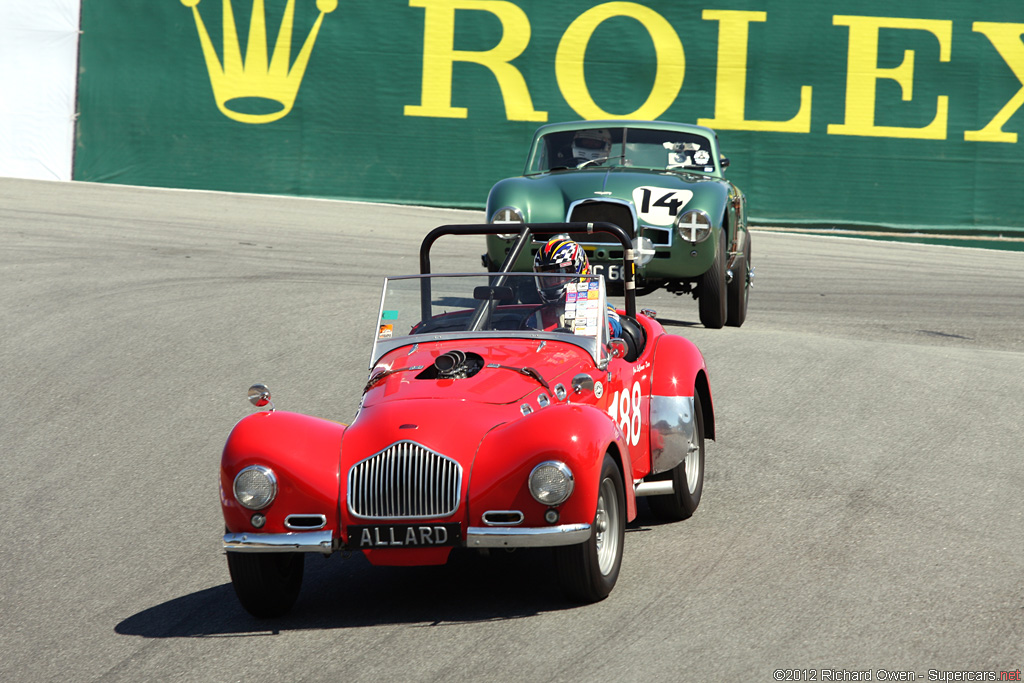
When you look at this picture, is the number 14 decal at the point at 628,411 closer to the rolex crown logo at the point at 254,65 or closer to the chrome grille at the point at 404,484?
the chrome grille at the point at 404,484

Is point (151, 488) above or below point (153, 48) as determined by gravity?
below

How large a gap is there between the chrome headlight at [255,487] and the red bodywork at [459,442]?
3cm

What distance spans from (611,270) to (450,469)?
557cm

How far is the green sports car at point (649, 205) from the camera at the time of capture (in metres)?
10.4

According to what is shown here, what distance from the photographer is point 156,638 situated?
4.72m

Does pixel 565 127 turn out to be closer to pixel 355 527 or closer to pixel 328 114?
pixel 355 527

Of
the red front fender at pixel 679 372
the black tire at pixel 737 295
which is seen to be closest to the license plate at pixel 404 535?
the red front fender at pixel 679 372

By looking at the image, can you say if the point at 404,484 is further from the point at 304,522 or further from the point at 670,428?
the point at 670,428

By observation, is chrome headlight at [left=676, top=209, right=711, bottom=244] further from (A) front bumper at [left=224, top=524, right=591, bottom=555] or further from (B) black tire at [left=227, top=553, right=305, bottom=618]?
(B) black tire at [left=227, top=553, right=305, bottom=618]

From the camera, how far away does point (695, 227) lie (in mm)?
10359

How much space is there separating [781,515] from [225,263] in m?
9.23

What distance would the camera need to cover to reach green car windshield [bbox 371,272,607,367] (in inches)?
231

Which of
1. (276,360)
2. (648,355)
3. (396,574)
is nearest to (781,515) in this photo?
(648,355)

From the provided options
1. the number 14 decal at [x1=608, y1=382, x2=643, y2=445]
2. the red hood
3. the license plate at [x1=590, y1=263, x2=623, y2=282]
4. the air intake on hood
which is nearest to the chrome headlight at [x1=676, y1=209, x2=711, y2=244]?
the air intake on hood
